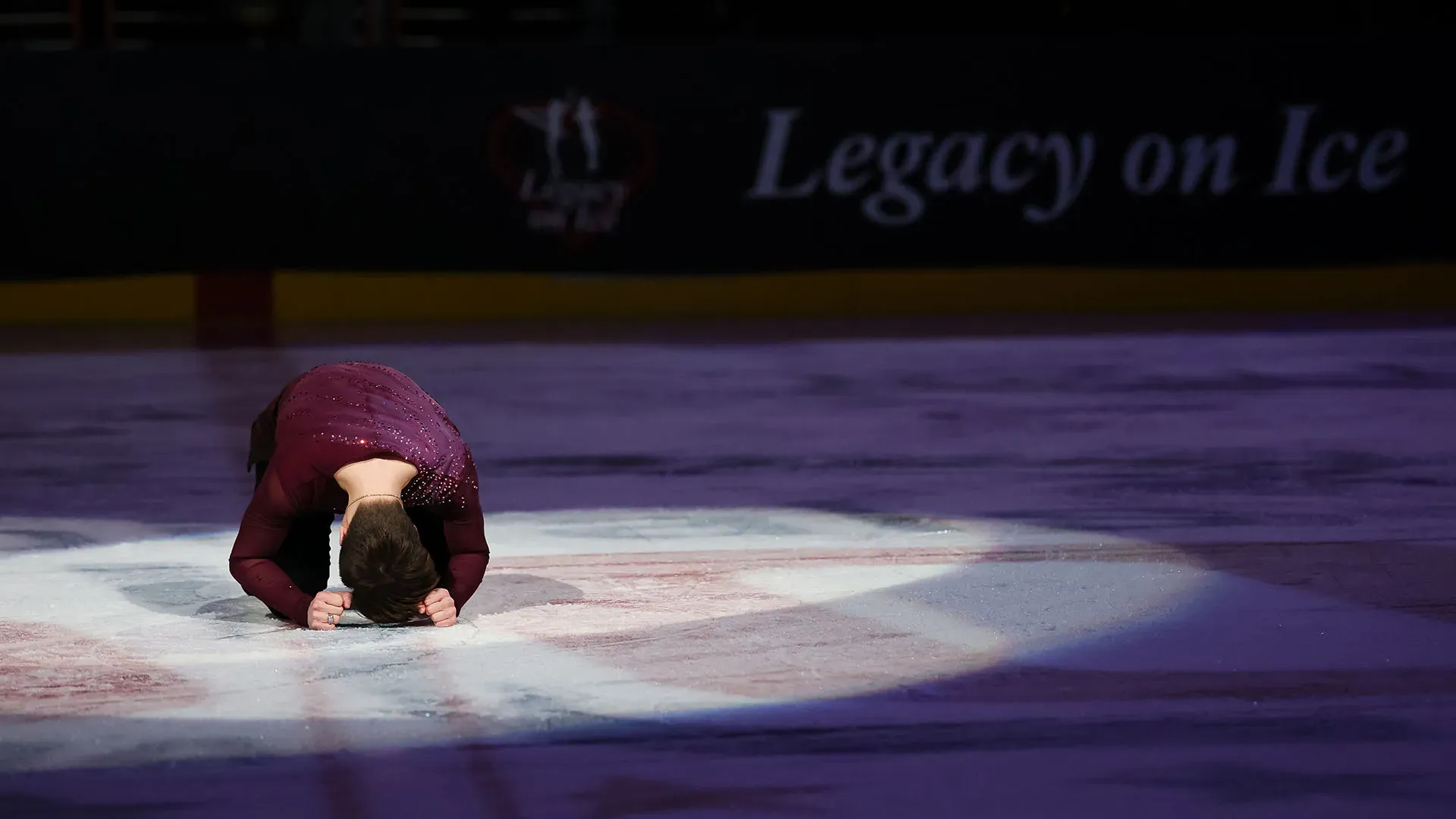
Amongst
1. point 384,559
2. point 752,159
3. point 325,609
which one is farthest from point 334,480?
point 752,159

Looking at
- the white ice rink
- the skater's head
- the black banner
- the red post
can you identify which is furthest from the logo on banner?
the skater's head

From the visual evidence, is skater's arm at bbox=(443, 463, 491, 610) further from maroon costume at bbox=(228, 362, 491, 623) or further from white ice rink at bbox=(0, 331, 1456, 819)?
white ice rink at bbox=(0, 331, 1456, 819)

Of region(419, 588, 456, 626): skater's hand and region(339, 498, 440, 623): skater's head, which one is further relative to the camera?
region(419, 588, 456, 626): skater's hand

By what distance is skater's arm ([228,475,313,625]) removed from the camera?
15.8 ft

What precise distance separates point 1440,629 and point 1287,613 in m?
0.36

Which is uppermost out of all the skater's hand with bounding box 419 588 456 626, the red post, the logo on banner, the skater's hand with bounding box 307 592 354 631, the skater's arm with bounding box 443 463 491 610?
the skater's arm with bounding box 443 463 491 610

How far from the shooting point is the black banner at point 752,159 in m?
11.8

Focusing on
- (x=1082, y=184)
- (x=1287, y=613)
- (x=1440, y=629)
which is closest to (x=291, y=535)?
(x=1287, y=613)

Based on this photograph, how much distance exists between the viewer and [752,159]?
12289mm

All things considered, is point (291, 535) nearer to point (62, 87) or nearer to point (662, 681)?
point (662, 681)

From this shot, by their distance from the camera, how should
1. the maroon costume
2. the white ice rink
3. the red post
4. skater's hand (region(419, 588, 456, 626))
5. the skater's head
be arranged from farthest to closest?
the red post
skater's hand (region(419, 588, 456, 626))
the maroon costume
the skater's head
the white ice rink

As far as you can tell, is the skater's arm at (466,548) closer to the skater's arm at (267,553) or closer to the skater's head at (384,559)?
the skater's head at (384,559)

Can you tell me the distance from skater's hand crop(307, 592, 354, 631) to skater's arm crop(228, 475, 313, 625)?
0.05 ft

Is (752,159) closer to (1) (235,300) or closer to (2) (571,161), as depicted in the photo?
(2) (571,161)
